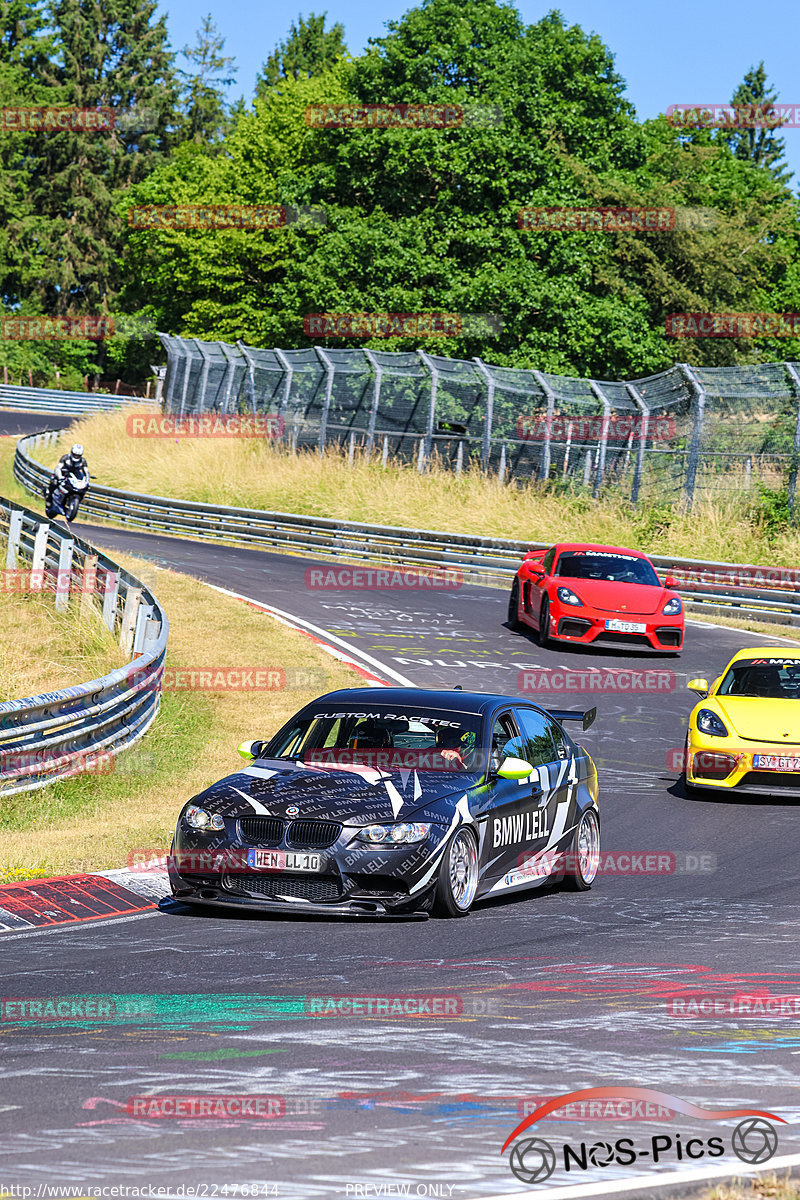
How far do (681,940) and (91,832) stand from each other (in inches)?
191

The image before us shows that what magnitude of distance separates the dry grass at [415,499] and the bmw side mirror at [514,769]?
21216 mm

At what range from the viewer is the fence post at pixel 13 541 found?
77.0 ft

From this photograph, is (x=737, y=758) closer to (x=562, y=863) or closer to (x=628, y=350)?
Result: (x=562, y=863)

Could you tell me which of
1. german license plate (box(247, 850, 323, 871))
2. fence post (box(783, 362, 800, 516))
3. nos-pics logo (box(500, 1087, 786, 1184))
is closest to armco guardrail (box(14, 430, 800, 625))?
fence post (box(783, 362, 800, 516))

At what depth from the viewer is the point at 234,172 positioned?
69.4 metres

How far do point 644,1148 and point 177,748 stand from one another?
441 inches

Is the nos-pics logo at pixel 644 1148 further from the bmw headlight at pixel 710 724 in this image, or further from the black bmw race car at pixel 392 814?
the bmw headlight at pixel 710 724

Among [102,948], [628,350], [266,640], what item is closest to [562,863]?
[102,948]

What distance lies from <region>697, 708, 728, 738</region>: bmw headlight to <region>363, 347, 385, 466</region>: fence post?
985 inches

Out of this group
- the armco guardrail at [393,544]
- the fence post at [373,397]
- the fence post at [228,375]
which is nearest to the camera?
the armco guardrail at [393,544]

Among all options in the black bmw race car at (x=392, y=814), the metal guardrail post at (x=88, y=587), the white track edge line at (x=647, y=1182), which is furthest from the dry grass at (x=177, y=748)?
the white track edge line at (x=647, y=1182)

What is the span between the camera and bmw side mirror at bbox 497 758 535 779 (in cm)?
963

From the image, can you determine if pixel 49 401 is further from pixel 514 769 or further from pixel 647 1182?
pixel 647 1182

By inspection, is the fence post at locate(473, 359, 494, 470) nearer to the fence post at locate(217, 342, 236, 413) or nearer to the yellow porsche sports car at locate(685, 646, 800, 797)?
the fence post at locate(217, 342, 236, 413)
